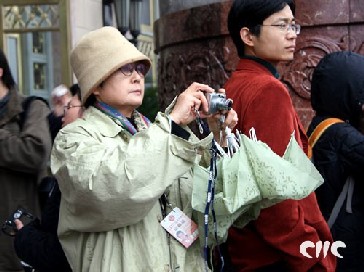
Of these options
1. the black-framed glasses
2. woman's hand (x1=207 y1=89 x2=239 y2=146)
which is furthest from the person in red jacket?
the black-framed glasses

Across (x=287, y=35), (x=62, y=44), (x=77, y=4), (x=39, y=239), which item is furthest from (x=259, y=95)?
(x=77, y=4)

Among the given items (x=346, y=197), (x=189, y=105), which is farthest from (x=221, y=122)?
(x=346, y=197)

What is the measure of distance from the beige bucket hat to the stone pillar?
1.91 m

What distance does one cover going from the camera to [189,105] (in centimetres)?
283

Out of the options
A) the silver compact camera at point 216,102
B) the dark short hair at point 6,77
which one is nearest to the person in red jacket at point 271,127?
the silver compact camera at point 216,102

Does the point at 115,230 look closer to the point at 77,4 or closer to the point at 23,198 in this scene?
the point at 23,198

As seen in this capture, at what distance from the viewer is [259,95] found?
321 cm

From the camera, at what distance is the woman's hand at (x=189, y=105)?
281 cm

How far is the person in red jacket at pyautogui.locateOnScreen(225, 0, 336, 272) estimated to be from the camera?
309cm

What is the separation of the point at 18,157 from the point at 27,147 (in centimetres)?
8

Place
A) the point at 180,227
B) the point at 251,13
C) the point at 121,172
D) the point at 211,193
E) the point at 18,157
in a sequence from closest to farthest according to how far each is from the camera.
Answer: the point at 121,172 → the point at 211,193 → the point at 180,227 → the point at 251,13 → the point at 18,157

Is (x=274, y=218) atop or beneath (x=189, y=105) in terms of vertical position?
beneath

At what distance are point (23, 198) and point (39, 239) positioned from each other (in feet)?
5.07

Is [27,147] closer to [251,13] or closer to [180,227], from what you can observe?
[251,13]
